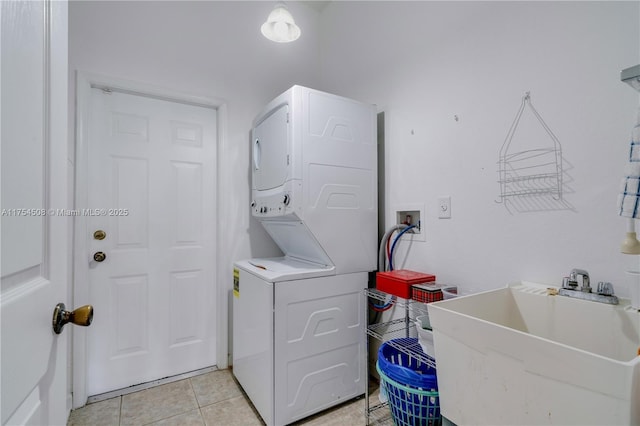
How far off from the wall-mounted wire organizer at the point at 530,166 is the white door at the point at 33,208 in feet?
5.63

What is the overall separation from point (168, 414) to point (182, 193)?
150 cm

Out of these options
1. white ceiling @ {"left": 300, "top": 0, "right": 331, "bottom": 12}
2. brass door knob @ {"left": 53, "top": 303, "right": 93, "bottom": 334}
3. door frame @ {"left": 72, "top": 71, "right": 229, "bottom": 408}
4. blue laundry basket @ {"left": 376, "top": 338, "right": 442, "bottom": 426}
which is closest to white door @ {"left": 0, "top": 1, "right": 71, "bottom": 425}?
brass door knob @ {"left": 53, "top": 303, "right": 93, "bottom": 334}

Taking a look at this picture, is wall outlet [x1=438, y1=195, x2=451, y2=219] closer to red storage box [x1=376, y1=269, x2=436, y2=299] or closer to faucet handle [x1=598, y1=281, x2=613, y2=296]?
red storage box [x1=376, y1=269, x2=436, y2=299]

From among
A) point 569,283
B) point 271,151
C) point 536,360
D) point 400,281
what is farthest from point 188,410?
point 569,283

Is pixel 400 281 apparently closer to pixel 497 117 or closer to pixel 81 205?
pixel 497 117

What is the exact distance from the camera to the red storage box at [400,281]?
1594 mm

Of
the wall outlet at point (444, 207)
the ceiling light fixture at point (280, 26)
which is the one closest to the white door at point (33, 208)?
the ceiling light fixture at point (280, 26)

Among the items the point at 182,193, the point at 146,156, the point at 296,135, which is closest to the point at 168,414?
the point at 182,193

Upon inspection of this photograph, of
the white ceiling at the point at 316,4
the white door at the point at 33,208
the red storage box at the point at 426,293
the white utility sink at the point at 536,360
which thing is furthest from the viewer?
the white ceiling at the point at 316,4

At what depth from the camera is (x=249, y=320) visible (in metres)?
1.93

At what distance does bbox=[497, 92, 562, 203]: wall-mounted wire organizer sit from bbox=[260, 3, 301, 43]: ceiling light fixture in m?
1.41

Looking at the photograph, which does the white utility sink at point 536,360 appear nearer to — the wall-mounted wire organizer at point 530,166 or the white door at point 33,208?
the wall-mounted wire organizer at point 530,166

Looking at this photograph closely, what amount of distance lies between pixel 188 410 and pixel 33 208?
6.16ft

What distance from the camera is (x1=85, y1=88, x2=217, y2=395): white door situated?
2.06 metres
